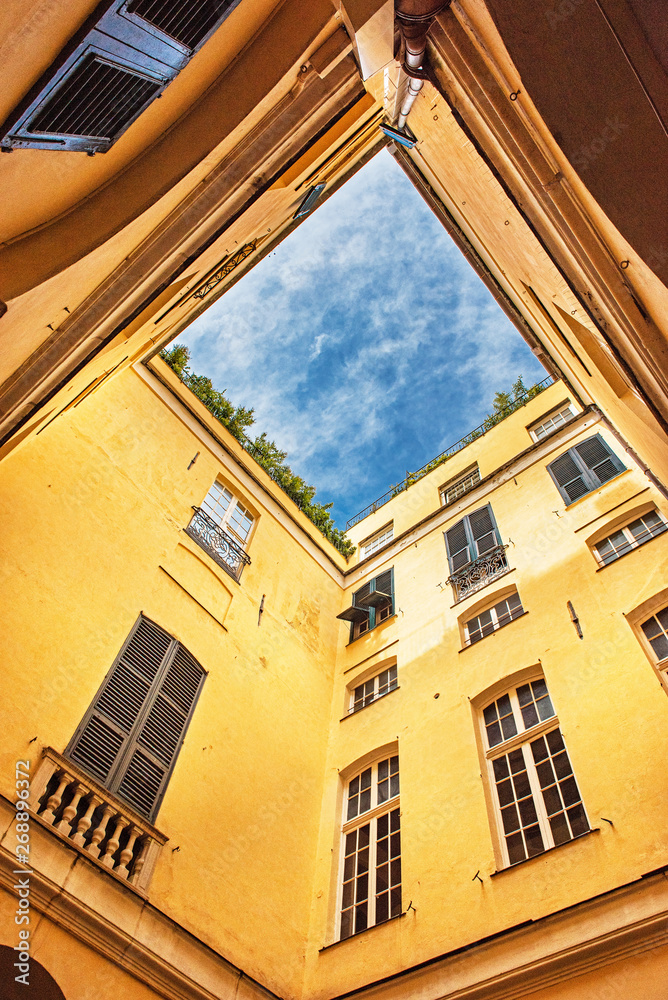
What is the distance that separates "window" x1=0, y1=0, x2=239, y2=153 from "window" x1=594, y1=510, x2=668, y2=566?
29.2ft

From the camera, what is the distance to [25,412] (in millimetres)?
7477

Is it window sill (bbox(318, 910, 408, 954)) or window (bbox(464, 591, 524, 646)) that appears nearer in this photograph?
window sill (bbox(318, 910, 408, 954))

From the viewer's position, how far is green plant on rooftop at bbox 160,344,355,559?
49.7 ft

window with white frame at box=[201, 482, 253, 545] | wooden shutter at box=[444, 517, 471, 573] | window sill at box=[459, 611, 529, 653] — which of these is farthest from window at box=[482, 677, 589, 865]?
window with white frame at box=[201, 482, 253, 545]

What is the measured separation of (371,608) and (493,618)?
11.7 feet

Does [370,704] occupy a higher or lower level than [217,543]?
lower

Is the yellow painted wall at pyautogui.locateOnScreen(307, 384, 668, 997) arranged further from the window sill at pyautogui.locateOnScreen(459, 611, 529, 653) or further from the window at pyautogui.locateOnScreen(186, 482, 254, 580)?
the window at pyautogui.locateOnScreen(186, 482, 254, 580)

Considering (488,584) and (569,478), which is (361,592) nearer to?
(488,584)

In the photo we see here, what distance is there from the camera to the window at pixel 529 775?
7.68 m

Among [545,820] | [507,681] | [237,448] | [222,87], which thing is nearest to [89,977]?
[545,820]

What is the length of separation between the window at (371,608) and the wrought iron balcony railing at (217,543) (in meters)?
3.01

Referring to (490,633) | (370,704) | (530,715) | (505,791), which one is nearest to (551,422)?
→ (490,633)

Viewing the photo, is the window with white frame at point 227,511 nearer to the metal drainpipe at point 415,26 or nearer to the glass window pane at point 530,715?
the glass window pane at point 530,715

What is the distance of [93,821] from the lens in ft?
24.1
